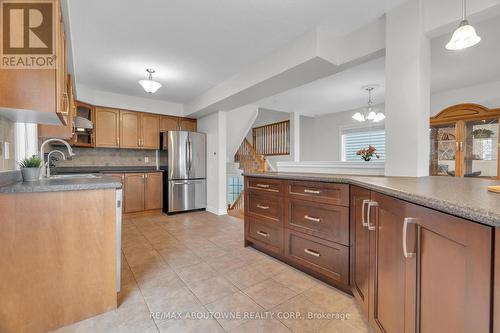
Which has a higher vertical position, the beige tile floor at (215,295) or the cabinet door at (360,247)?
the cabinet door at (360,247)

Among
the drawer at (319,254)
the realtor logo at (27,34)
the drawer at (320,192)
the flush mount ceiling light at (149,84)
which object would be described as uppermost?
the flush mount ceiling light at (149,84)

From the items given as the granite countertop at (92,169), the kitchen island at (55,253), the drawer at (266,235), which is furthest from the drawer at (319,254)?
the granite countertop at (92,169)

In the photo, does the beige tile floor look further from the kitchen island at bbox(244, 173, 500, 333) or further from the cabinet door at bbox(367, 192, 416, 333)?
the cabinet door at bbox(367, 192, 416, 333)

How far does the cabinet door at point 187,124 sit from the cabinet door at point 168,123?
9cm

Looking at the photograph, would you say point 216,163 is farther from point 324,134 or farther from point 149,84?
point 324,134

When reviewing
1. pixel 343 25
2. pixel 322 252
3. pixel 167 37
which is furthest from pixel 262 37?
pixel 322 252

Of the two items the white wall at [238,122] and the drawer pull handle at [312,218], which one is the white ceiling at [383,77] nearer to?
the white wall at [238,122]

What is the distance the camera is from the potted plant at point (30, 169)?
169cm

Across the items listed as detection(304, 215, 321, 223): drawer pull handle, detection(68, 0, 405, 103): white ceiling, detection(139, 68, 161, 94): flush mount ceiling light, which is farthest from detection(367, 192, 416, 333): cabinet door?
detection(139, 68, 161, 94): flush mount ceiling light

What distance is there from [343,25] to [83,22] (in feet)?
8.40

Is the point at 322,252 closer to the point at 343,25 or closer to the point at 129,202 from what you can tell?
the point at 343,25

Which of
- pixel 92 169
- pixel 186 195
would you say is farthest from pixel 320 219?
pixel 92 169

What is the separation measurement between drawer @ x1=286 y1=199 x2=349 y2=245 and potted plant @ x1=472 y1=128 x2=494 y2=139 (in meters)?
3.54

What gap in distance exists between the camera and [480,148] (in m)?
3.63
